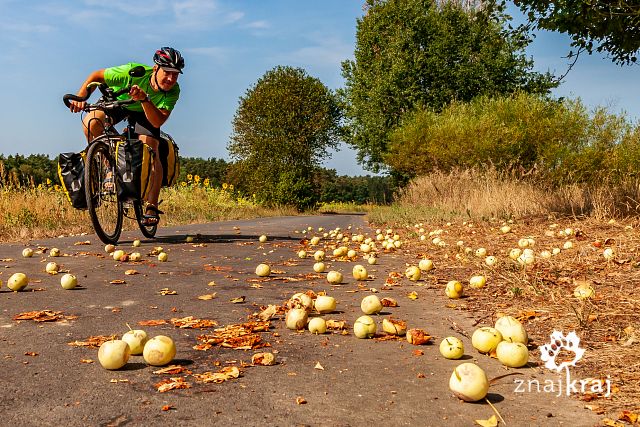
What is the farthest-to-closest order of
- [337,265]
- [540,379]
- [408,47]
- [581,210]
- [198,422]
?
[408,47] < [581,210] < [337,265] < [540,379] < [198,422]

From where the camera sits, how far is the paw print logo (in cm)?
266

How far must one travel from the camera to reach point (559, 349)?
288cm

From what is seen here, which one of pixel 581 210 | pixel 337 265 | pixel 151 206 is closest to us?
pixel 337 265

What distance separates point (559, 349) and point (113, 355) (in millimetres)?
2335

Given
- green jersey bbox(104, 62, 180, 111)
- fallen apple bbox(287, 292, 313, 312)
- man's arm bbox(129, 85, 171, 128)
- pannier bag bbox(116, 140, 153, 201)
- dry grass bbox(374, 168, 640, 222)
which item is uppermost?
green jersey bbox(104, 62, 180, 111)

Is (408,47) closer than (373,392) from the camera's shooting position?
No

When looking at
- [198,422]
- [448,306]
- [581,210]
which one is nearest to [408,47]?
[581,210]

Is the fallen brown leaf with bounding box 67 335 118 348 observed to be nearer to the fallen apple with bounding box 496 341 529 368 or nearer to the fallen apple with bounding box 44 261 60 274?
the fallen apple with bounding box 496 341 529 368

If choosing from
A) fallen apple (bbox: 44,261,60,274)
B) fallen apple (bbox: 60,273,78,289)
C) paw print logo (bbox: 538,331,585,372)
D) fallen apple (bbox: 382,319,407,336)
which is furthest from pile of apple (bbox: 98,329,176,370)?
fallen apple (bbox: 44,261,60,274)

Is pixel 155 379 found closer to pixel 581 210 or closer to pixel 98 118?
pixel 98 118

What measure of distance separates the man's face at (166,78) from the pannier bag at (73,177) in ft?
5.00

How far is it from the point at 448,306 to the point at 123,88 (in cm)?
543

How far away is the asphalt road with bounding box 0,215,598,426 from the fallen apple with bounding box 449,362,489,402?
42 mm

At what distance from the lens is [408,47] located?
37969 millimetres
